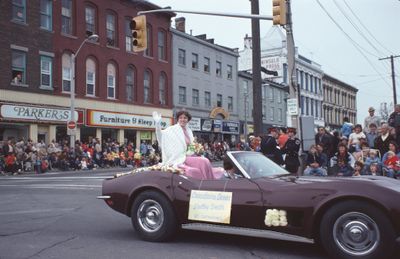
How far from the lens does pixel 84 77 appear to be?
30766mm

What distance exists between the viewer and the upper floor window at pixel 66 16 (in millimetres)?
29641

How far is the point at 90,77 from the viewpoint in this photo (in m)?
31.5

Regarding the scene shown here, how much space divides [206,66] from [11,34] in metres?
20.4

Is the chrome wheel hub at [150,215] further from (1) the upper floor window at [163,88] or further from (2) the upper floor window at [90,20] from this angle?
(1) the upper floor window at [163,88]

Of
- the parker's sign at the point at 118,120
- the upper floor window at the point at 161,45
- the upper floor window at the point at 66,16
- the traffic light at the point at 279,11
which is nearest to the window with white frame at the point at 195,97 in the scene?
the upper floor window at the point at 161,45

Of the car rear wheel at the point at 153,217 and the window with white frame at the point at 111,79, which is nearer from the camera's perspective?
the car rear wheel at the point at 153,217

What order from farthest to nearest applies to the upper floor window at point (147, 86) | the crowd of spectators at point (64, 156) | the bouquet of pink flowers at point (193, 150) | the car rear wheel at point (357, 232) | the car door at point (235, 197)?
the upper floor window at point (147, 86)
the crowd of spectators at point (64, 156)
the bouquet of pink flowers at point (193, 150)
the car door at point (235, 197)
the car rear wheel at point (357, 232)

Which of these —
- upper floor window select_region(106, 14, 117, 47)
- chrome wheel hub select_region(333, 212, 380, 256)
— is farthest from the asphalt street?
upper floor window select_region(106, 14, 117, 47)

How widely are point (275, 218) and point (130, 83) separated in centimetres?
3010

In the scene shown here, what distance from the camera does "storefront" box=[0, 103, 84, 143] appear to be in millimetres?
25656

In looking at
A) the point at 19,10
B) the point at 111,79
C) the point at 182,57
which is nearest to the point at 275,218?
the point at 19,10

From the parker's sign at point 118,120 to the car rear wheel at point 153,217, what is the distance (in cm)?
2483

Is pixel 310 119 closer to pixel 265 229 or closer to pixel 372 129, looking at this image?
pixel 372 129

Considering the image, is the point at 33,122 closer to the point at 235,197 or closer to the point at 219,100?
the point at 219,100
